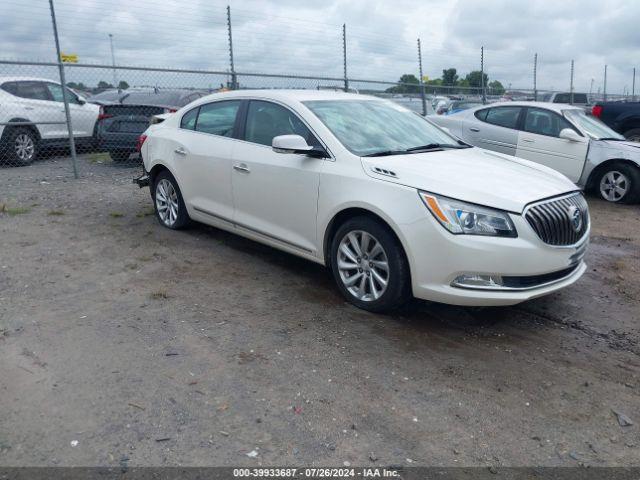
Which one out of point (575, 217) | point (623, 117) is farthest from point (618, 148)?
point (575, 217)

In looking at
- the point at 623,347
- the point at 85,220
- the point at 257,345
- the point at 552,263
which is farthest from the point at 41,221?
the point at 623,347

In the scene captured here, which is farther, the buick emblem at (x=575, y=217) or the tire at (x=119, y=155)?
the tire at (x=119, y=155)

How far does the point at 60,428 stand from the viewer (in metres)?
2.91

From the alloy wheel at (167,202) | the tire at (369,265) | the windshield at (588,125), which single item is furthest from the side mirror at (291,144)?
the windshield at (588,125)

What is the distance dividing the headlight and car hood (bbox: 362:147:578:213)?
0.05 m

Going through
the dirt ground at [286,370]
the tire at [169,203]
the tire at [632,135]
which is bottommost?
the dirt ground at [286,370]

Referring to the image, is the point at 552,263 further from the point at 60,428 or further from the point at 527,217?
the point at 60,428

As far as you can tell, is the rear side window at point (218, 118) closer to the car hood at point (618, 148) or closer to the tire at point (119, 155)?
the tire at point (119, 155)

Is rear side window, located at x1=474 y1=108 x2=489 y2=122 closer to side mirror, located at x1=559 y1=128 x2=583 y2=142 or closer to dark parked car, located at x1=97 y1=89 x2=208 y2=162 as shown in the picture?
side mirror, located at x1=559 y1=128 x2=583 y2=142

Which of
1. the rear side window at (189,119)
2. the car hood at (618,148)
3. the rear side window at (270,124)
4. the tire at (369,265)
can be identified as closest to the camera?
the tire at (369,265)

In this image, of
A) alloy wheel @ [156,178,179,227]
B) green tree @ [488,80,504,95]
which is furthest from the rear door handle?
green tree @ [488,80,504,95]

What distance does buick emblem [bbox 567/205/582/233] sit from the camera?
416cm

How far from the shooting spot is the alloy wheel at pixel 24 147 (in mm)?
10805

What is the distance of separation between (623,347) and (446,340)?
3.98ft
